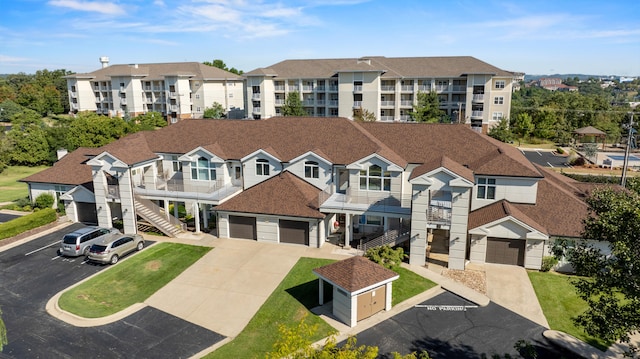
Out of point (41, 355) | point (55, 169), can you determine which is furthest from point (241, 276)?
Answer: point (55, 169)

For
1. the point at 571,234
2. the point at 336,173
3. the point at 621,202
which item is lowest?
the point at 571,234

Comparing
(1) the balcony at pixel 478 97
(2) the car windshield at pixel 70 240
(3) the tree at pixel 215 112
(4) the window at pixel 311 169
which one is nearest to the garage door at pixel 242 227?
(4) the window at pixel 311 169

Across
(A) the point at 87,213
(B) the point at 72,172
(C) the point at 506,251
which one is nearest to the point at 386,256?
(C) the point at 506,251

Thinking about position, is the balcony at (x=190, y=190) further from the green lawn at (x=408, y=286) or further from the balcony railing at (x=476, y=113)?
the balcony railing at (x=476, y=113)

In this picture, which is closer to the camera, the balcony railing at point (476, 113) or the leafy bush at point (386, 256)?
the leafy bush at point (386, 256)

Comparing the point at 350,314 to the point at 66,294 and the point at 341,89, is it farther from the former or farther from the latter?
the point at 341,89

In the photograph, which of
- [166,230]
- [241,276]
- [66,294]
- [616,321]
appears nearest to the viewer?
[616,321]

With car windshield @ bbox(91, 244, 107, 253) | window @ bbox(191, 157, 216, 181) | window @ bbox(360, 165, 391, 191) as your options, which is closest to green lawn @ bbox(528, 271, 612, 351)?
window @ bbox(360, 165, 391, 191)
